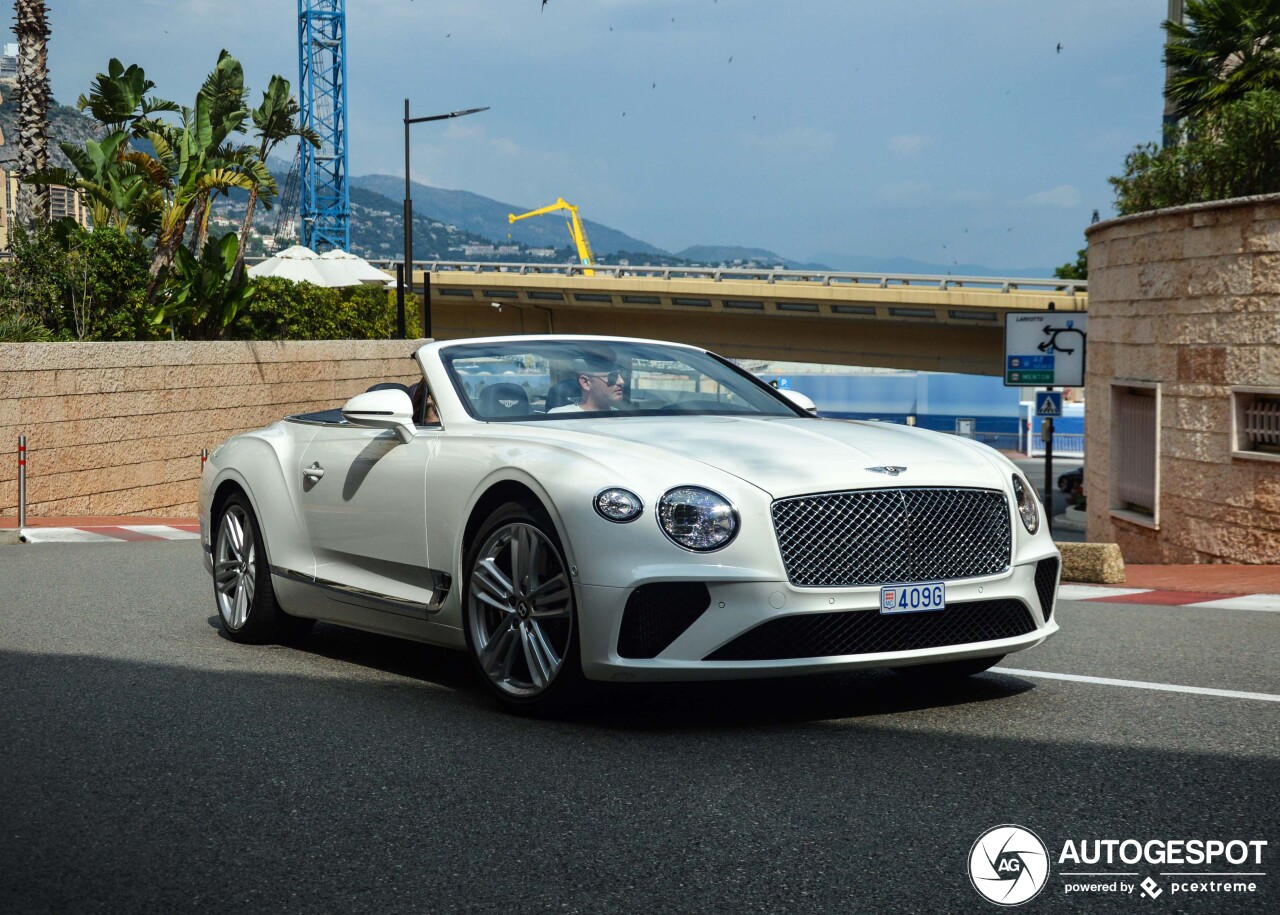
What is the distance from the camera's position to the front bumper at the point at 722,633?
5332mm

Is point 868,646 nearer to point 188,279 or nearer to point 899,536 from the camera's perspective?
point 899,536

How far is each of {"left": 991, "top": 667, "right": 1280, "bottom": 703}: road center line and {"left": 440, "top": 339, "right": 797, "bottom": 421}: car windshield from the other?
59.9 inches

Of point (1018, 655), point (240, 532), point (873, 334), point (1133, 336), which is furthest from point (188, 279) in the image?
point (873, 334)

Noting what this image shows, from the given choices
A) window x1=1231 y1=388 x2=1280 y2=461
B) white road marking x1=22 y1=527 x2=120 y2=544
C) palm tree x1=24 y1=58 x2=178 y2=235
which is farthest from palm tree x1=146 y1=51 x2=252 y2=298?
window x1=1231 y1=388 x2=1280 y2=461

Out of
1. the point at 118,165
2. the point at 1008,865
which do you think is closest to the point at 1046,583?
the point at 1008,865

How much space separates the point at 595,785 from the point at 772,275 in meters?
50.3

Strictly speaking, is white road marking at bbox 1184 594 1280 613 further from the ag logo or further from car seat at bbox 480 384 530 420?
the ag logo

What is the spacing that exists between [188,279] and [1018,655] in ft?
61.6

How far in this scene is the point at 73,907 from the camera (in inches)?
146

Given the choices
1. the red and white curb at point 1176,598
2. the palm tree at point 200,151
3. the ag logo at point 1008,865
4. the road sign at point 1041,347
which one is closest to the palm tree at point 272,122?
the palm tree at point 200,151

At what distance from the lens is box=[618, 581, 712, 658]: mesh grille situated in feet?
17.6

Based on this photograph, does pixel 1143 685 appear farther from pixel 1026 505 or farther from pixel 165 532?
pixel 165 532

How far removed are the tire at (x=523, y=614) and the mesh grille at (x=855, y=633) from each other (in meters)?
0.59

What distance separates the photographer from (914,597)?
5535 millimetres
